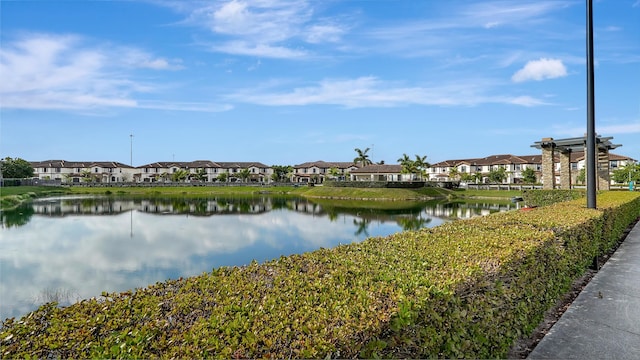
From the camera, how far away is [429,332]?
3.43 meters

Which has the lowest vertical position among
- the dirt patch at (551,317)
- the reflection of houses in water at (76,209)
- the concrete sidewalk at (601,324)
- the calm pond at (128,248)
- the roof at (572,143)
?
the calm pond at (128,248)

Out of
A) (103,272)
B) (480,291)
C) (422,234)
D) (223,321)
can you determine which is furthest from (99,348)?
(103,272)

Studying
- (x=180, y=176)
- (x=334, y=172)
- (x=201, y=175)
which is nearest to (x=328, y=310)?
(x=334, y=172)

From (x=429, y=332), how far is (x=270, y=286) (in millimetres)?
1490

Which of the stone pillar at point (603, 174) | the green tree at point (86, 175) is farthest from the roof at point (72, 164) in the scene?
the stone pillar at point (603, 174)

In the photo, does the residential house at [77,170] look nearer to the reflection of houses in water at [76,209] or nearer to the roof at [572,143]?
the reflection of houses in water at [76,209]

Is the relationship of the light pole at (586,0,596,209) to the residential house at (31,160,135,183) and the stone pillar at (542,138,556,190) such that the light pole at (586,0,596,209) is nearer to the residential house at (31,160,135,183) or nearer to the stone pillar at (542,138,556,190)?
the stone pillar at (542,138,556,190)

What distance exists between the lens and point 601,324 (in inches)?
250

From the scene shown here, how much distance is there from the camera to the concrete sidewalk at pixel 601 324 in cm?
541

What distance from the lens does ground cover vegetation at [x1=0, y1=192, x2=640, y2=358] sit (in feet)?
8.72

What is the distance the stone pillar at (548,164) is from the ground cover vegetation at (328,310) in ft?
85.5

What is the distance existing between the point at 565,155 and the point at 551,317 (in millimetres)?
30394

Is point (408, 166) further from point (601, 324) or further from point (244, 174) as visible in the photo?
point (601, 324)

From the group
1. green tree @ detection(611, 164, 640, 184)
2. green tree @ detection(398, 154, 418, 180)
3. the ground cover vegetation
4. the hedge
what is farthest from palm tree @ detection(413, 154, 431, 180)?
the ground cover vegetation
